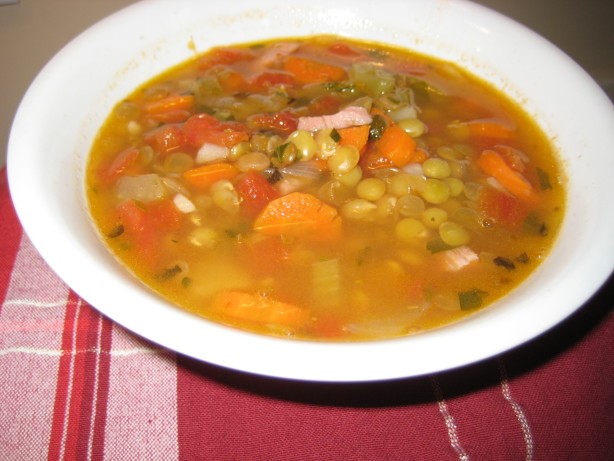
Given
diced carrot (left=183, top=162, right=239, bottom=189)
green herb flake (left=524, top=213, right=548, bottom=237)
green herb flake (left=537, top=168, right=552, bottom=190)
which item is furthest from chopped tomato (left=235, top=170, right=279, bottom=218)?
green herb flake (left=537, top=168, right=552, bottom=190)


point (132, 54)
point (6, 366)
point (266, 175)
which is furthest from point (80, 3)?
point (6, 366)

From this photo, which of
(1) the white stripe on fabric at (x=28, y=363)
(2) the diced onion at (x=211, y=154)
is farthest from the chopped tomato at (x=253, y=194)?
(1) the white stripe on fabric at (x=28, y=363)

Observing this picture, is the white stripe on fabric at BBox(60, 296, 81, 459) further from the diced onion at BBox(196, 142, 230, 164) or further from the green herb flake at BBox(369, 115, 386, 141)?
the green herb flake at BBox(369, 115, 386, 141)

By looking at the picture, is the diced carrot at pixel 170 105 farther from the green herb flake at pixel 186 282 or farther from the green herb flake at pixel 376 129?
the green herb flake at pixel 186 282

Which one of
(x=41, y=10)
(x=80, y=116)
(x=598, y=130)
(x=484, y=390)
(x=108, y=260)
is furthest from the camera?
(x=41, y=10)

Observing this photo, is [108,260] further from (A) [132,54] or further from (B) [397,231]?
(A) [132,54]
